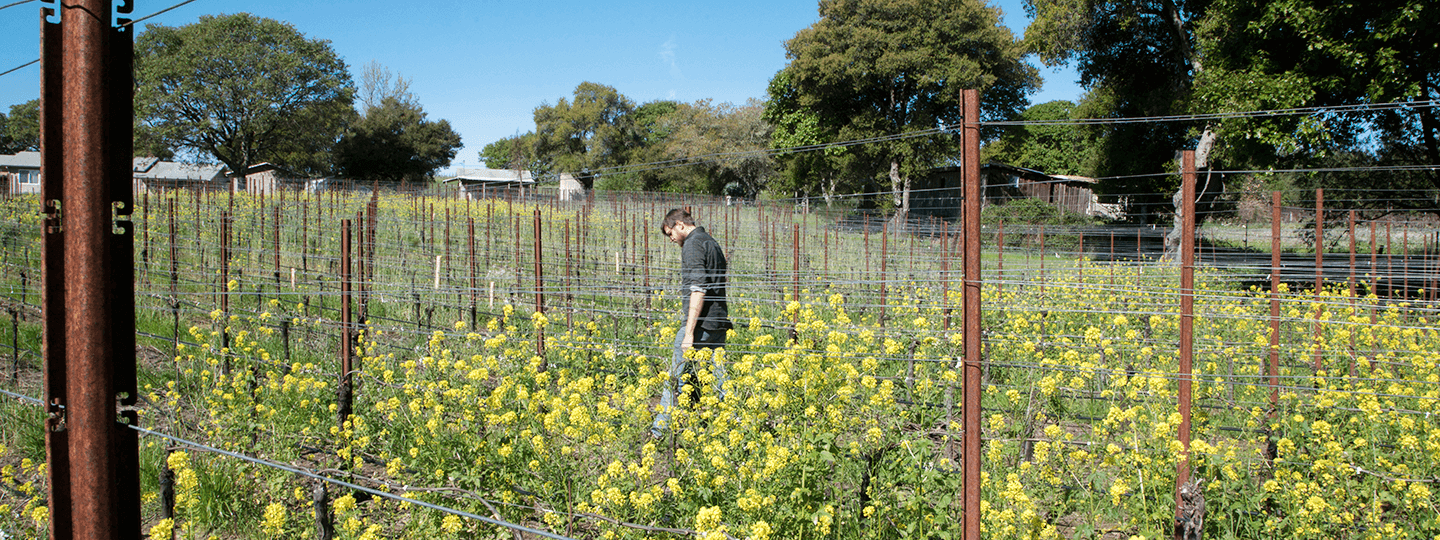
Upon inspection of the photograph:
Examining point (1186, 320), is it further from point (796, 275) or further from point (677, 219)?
point (796, 275)

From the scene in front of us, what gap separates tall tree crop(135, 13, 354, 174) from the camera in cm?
3750

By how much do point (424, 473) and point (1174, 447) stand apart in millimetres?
3137

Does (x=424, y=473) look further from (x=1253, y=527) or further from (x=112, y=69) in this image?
(x=1253, y=527)

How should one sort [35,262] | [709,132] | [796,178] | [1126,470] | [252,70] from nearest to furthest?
[1126,470], [35,262], [796,178], [252,70], [709,132]

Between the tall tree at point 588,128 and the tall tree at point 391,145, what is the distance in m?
6.50

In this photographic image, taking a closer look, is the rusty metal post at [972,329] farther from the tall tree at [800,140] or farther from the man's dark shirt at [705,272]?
the tall tree at [800,140]

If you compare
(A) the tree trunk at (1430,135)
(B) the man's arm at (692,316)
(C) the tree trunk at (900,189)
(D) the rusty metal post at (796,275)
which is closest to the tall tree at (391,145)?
(C) the tree trunk at (900,189)

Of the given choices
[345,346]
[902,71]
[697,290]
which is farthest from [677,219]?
[902,71]

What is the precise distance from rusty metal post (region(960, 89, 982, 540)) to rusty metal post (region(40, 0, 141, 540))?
7.98 ft

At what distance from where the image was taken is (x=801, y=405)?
11.7ft

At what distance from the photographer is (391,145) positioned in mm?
44062

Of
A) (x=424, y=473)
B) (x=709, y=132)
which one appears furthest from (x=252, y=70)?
(x=424, y=473)

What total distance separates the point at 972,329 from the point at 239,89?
43.8 m

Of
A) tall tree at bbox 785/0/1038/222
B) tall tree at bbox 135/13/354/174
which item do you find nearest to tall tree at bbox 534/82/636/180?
tall tree at bbox 135/13/354/174
